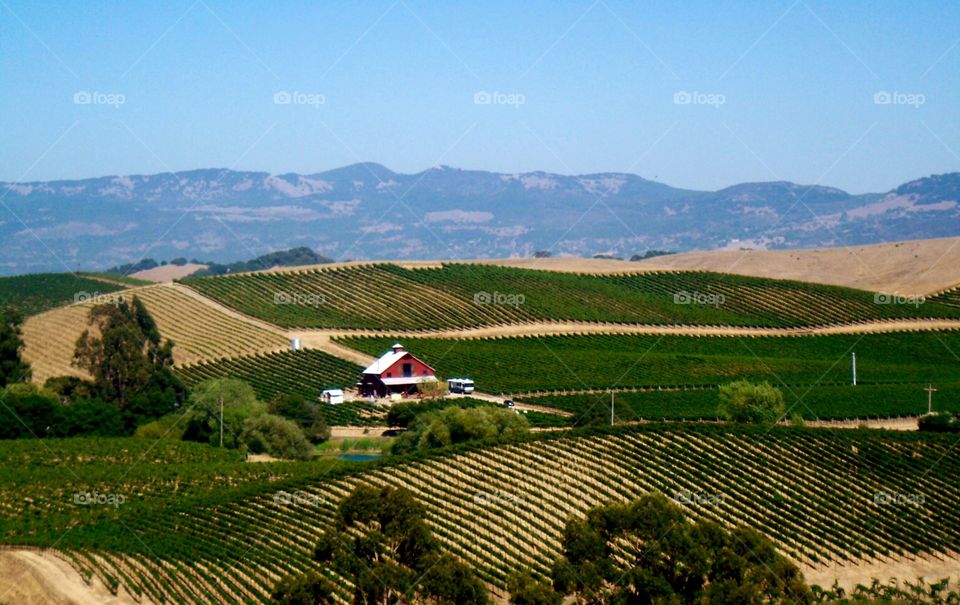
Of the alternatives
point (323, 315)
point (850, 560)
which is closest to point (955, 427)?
point (850, 560)

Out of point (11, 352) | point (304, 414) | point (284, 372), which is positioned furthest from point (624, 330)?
point (11, 352)

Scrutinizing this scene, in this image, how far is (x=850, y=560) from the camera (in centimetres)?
4456

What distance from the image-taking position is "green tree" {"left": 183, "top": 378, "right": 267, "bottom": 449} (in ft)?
227

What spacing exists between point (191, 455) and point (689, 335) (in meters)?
49.3

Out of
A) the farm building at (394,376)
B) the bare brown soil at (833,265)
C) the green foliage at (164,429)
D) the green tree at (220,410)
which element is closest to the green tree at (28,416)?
the green foliage at (164,429)

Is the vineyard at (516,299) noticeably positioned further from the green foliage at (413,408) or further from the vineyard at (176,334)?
the green foliage at (413,408)

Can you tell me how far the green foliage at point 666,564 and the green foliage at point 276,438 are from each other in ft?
99.0

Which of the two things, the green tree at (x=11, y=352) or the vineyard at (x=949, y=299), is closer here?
the green tree at (x=11, y=352)

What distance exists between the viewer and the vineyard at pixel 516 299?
106312mm

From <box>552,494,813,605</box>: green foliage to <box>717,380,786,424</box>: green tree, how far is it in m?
29.6

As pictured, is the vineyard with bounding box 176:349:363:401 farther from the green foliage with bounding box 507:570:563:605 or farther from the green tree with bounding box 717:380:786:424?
the green foliage with bounding box 507:570:563:605

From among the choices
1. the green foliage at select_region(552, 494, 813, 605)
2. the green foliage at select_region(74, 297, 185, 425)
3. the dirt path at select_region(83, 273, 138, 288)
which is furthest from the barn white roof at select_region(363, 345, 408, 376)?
the dirt path at select_region(83, 273, 138, 288)

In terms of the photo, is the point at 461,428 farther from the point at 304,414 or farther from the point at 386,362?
the point at 386,362

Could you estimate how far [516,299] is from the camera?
111125 millimetres
